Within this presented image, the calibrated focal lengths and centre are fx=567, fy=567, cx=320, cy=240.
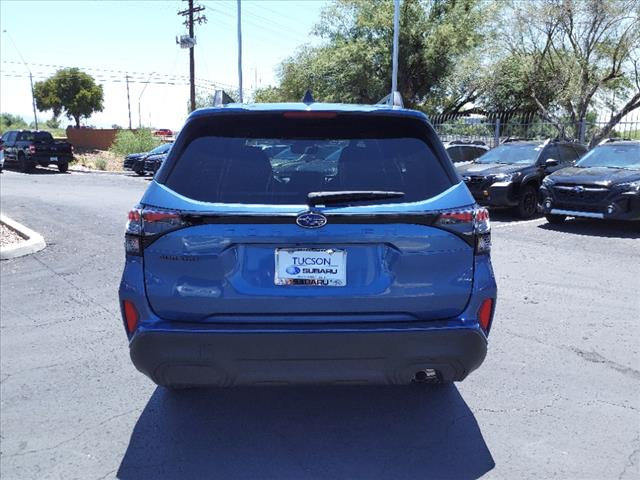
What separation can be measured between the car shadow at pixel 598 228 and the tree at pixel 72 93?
52.7 metres

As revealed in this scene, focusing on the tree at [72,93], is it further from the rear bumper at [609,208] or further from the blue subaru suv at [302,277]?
the blue subaru suv at [302,277]

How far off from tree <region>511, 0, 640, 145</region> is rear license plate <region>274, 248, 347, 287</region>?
21893mm

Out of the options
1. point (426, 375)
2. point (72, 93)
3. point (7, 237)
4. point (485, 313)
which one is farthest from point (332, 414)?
point (72, 93)

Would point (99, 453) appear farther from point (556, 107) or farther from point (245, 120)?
point (556, 107)

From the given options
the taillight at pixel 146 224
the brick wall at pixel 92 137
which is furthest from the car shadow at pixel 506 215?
the brick wall at pixel 92 137

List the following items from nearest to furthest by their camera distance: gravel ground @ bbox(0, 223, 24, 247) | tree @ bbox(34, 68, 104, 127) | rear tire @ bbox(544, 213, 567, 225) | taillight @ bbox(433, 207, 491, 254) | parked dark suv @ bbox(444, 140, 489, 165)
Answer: taillight @ bbox(433, 207, 491, 254) < gravel ground @ bbox(0, 223, 24, 247) < rear tire @ bbox(544, 213, 567, 225) < parked dark suv @ bbox(444, 140, 489, 165) < tree @ bbox(34, 68, 104, 127)

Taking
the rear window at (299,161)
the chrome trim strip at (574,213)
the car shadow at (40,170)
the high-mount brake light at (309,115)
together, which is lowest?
the car shadow at (40,170)

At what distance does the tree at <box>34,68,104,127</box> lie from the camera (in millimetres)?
54562

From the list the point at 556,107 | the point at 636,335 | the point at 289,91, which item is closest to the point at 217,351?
the point at 636,335

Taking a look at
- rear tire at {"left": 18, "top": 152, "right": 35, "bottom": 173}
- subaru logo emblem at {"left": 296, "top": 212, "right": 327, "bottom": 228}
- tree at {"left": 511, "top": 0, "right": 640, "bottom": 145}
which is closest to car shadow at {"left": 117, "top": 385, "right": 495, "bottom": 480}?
subaru logo emblem at {"left": 296, "top": 212, "right": 327, "bottom": 228}

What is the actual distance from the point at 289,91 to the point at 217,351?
139 feet

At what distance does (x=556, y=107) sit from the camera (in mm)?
26203

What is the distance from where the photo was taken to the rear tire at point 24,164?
27.5 m

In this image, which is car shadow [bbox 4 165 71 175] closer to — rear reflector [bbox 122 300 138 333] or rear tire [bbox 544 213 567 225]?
rear tire [bbox 544 213 567 225]
